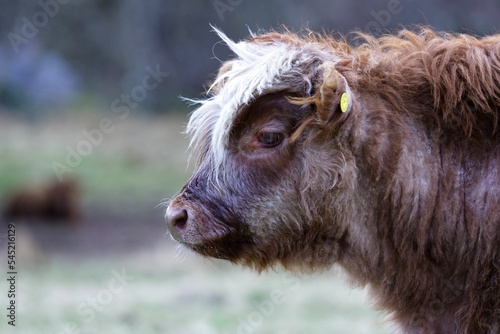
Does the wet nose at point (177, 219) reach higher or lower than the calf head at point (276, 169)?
lower

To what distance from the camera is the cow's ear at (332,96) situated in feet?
13.7

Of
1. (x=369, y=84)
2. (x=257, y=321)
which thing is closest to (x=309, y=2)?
(x=257, y=321)

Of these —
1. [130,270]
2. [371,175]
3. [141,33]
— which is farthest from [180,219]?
[141,33]

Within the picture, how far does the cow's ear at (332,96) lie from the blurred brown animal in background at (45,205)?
46.6 feet

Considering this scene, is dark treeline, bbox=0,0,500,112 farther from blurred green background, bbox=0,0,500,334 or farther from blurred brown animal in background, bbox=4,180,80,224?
blurred brown animal in background, bbox=4,180,80,224

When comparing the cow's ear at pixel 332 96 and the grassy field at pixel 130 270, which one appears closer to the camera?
the cow's ear at pixel 332 96

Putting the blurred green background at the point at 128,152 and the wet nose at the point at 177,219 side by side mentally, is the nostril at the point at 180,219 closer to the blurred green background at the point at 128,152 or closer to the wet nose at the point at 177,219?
the wet nose at the point at 177,219

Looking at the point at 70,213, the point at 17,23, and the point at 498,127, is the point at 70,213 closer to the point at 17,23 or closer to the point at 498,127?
the point at 17,23

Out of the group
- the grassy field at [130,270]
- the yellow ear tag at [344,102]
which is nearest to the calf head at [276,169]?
the yellow ear tag at [344,102]

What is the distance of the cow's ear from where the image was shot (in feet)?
13.7

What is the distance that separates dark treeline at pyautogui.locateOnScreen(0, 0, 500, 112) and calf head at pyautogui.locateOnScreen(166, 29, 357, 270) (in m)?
14.1

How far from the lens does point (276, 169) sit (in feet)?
14.3

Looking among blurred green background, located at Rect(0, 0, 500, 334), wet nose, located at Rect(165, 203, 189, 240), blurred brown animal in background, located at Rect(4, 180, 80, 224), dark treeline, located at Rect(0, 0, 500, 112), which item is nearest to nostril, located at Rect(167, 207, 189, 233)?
wet nose, located at Rect(165, 203, 189, 240)

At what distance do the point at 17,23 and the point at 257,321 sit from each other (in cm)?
1323
